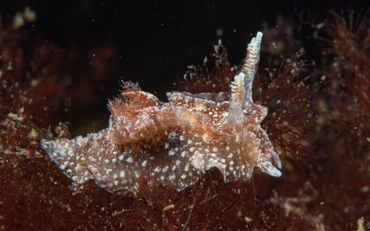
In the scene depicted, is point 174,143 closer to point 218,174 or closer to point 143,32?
point 218,174

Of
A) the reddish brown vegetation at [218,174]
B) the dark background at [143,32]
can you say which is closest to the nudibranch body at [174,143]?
the reddish brown vegetation at [218,174]

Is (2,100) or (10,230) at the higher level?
(2,100)

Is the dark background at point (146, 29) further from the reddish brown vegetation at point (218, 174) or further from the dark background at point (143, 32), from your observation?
the reddish brown vegetation at point (218, 174)

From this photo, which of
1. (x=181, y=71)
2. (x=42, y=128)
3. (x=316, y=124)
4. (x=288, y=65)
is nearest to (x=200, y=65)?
(x=181, y=71)

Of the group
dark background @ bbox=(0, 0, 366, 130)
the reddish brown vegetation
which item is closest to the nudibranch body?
the reddish brown vegetation

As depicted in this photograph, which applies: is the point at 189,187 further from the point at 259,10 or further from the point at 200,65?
the point at 259,10

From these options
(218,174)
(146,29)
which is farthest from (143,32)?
(218,174)

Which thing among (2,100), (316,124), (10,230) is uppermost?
(2,100)
